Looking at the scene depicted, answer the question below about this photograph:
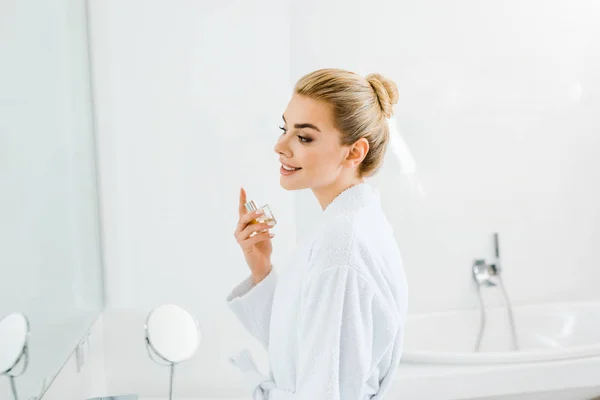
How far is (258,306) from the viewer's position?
165cm

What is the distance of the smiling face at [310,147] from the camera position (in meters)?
1.38

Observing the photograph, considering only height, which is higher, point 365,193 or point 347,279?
point 365,193

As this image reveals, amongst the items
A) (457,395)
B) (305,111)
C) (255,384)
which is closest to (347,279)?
(305,111)

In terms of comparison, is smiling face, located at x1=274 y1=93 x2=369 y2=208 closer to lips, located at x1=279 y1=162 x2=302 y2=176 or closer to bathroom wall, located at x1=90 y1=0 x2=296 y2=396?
lips, located at x1=279 y1=162 x2=302 y2=176

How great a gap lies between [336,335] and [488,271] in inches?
85.8

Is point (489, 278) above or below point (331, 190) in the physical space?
below

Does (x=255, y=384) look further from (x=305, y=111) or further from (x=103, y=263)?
(x=103, y=263)

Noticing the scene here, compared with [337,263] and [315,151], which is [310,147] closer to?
[315,151]

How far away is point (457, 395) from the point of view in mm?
2441

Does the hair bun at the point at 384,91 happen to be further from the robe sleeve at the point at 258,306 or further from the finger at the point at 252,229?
the robe sleeve at the point at 258,306

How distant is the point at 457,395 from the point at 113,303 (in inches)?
52.7

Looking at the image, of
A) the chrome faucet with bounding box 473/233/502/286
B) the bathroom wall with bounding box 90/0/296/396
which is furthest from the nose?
the chrome faucet with bounding box 473/233/502/286

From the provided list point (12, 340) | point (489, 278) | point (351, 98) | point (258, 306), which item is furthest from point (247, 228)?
point (489, 278)

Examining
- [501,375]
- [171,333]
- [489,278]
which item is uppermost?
[171,333]
